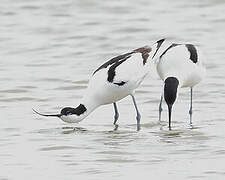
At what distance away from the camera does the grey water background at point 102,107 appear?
859 centimetres

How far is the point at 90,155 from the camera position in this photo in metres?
9.02

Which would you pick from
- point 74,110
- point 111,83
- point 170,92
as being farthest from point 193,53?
point 74,110

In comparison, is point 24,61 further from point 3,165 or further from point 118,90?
point 3,165

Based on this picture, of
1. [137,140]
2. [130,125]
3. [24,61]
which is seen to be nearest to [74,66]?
[24,61]

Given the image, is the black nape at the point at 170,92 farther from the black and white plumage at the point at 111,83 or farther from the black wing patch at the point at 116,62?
the black wing patch at the point at 116,62

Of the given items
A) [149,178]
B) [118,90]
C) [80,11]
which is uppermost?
[80,11]

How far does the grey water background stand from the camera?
8.59 m

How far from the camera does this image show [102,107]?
11.7 metres

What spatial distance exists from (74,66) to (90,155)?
4.94m

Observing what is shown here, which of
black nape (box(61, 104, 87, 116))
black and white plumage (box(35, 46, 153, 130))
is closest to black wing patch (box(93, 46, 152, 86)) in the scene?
black and white plumage (box(35, 46, 153, 130))

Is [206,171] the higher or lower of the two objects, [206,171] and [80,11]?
the lower

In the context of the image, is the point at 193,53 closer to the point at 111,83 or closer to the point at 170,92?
the point at 170,92

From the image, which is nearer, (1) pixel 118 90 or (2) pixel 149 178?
(2) pixel 149 178

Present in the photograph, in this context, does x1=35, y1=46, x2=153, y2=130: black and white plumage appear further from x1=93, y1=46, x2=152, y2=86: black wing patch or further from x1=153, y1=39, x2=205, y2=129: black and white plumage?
x1=153, y1=39, x2=205, y2=129: black and white plumage
